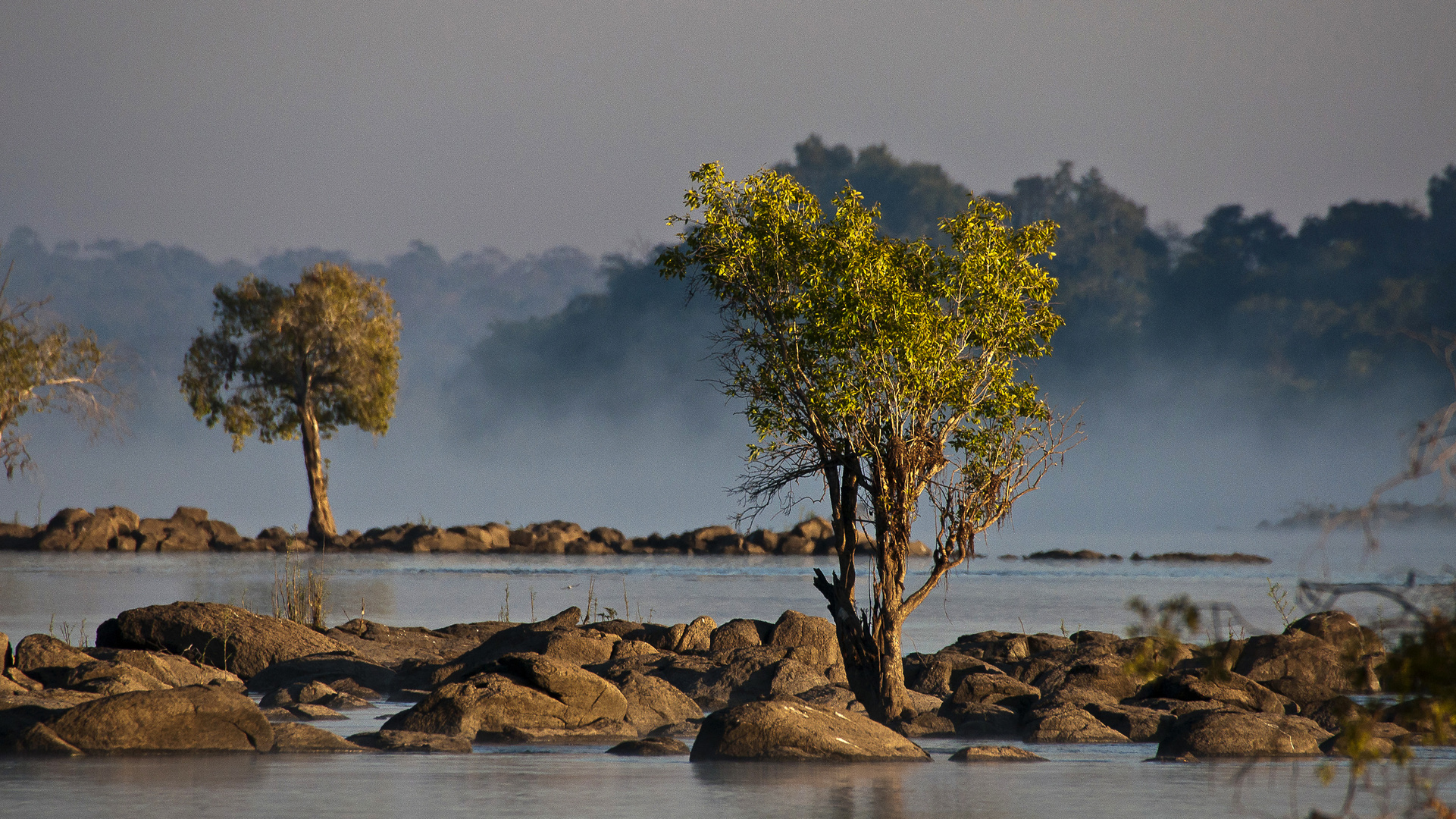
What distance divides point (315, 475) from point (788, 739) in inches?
2160

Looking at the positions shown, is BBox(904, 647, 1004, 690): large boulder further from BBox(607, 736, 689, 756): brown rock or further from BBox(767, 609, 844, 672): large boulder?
BBox(607, 736, 689, 756): brown rock

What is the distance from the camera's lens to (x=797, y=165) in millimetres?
152000

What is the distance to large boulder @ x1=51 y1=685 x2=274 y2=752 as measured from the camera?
1424cm

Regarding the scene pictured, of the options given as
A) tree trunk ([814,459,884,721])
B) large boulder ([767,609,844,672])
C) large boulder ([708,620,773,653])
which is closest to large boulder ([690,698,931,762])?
tree trunk ([814,459,884,721])

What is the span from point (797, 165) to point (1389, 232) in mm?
55999

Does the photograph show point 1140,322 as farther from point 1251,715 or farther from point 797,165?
point 1251,715

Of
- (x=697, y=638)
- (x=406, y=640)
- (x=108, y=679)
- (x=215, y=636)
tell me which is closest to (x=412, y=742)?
(x=108, y=679)

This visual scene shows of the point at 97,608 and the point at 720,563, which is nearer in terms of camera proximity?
the point at 97,608

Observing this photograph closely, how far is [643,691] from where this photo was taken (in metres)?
18.0

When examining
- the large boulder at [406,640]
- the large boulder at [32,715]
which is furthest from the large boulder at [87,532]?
the large boulder at [32,715]

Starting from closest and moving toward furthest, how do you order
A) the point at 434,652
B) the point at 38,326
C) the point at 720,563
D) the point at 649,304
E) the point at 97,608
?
the point at 434,652, the point at 97,608, the point at 38,326, the point at 720,563, the point at 649,304

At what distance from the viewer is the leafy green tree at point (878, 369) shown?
1742cm

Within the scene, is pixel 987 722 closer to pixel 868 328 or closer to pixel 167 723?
pixel 868 328

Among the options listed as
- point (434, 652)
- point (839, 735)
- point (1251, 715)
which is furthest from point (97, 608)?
point (1251, 715)
